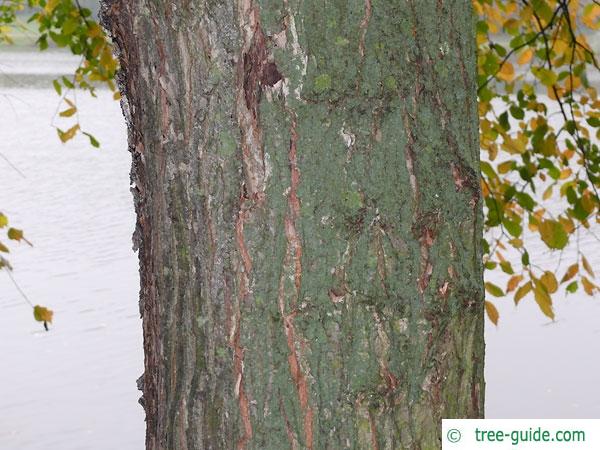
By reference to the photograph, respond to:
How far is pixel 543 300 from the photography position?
9.04 feet

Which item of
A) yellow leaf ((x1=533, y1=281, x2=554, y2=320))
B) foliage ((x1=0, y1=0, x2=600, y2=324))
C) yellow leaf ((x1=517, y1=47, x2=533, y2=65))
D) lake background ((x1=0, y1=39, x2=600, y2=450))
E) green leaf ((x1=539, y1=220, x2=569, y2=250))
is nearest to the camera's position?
yellow leaf ((x1=533, y1=281, x2=554, y2=320))

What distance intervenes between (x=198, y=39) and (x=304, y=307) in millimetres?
329

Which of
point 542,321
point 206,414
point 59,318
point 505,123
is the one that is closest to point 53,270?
point 59,318

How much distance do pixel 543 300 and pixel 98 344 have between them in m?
4.74

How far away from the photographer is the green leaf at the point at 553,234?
2.93 meters

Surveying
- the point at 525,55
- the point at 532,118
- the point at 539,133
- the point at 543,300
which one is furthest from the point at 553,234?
the point at 525,55

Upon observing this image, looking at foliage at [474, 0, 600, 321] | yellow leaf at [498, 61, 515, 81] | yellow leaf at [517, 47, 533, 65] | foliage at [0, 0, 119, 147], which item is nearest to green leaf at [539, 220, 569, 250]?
foliage at [474, 0, 600, 321]

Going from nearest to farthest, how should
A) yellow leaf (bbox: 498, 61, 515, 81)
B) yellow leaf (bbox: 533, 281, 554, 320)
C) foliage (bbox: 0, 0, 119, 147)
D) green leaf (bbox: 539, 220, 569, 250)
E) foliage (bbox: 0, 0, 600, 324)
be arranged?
yellow leaf (bbox: 533, 281, 554, 320), green leaf (bbox: 539, 220, 569, 250), foliage (bbox: 0, 0, 600, 324), yellow leaf (bbox: 498, 61, 515, 81), foliage (bbox: 0, 0, 119, 147)

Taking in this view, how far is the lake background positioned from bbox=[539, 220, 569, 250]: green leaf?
1695mm

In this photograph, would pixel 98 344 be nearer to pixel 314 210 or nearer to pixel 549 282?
pixel 549 282

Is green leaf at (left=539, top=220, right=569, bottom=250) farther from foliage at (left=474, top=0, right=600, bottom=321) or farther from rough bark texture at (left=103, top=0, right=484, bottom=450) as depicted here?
rough bark texture at (left=103, top=0, right=484, bottom=450)

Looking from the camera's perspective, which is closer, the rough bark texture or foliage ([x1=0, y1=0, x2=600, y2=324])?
the rough bark texture

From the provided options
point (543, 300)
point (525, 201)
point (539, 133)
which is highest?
point (539, 133)

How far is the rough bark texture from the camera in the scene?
121 cm
